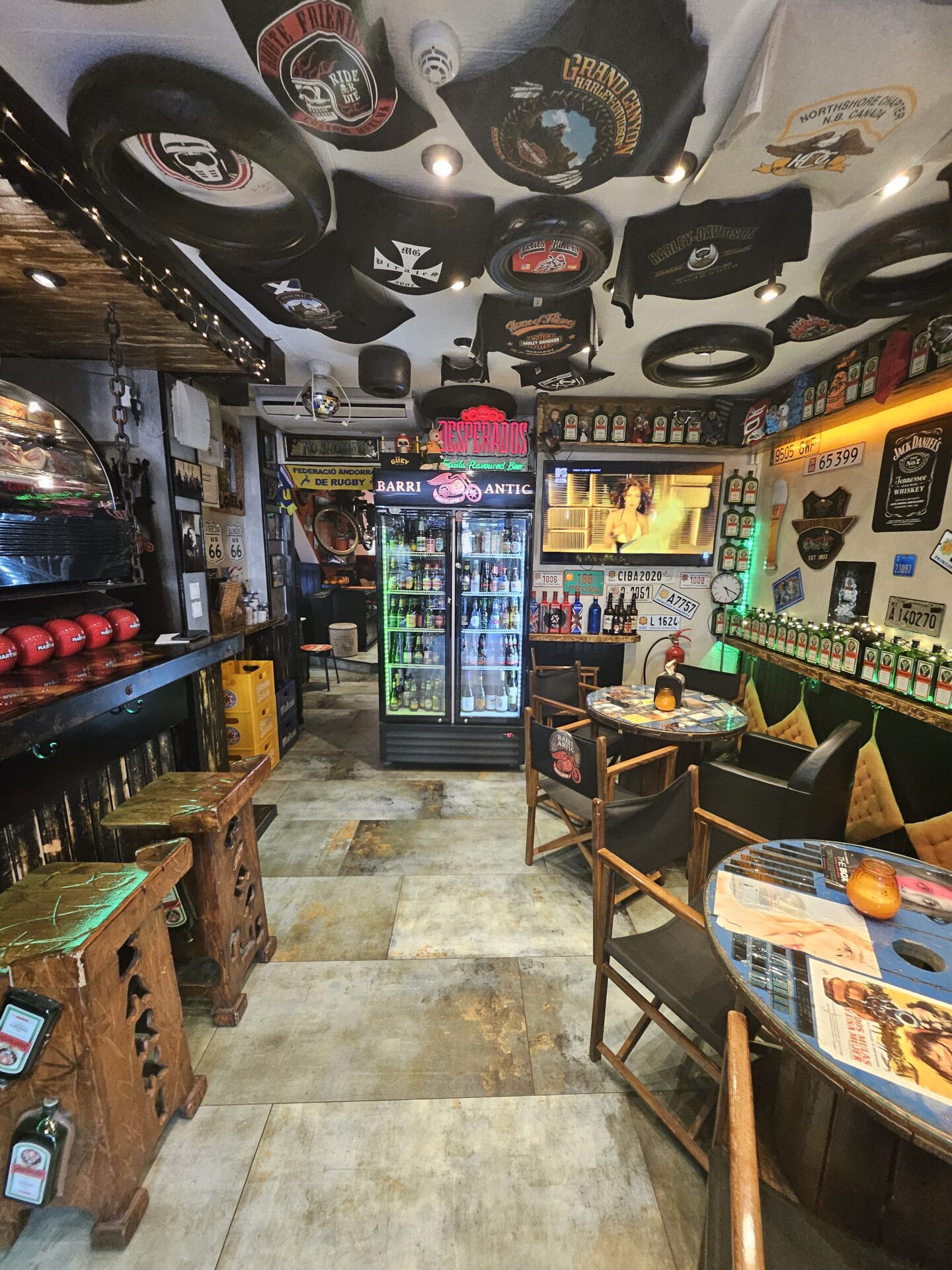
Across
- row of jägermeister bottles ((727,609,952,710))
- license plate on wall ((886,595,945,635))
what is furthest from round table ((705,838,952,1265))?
license plate on wall ((886,595,945,635))

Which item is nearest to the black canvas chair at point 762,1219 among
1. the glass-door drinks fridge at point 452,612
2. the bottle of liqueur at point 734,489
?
the glass-door drinks fridge at point 452,612

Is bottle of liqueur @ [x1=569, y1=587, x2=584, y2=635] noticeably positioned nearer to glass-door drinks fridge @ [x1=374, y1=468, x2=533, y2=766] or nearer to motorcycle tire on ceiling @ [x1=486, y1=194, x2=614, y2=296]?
glass-door drinks fridge @ [x1=374, y1=468, x2=533, y2=766]

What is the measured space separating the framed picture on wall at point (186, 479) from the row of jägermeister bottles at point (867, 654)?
14.8 feet

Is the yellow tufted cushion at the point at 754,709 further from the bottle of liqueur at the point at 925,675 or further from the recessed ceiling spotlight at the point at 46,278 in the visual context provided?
the recessed ceiling spotlight at the point at 46,278

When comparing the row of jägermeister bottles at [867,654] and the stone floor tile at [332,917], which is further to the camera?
the row of jägermeister bottles at [867,654]

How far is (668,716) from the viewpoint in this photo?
297cm

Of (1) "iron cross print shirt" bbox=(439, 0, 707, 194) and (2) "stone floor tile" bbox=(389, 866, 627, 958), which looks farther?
(2) "stone floor tile" bbox=(389, 866, 627, 958)

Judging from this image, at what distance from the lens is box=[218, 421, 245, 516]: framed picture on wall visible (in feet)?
13.7

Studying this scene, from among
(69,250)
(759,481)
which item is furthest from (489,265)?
(759,481)

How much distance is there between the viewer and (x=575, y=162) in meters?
1.47

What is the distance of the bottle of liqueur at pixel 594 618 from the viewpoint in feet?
15.4

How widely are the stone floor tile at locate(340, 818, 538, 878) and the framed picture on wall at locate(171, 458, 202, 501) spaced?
2.55 meters

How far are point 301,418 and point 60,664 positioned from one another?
3.37 metres

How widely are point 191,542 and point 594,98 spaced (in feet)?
10.5
